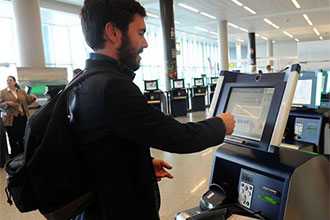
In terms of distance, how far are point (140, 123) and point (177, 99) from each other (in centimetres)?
878

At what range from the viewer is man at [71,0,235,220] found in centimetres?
83

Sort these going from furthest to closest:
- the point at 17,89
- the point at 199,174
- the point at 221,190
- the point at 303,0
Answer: the point at 303,0, the point at 17,89, the point at 199,174, the point at 221,190

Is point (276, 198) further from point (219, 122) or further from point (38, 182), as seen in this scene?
point (38, 182)

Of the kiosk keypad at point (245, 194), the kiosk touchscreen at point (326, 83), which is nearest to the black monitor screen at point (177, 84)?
the kiosk touchscreen at point (326, 83)

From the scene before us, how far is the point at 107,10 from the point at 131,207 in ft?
2.18

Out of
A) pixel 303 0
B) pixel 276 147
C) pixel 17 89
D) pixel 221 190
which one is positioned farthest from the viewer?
pixel 303 0

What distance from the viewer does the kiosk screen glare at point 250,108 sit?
40.1 inches

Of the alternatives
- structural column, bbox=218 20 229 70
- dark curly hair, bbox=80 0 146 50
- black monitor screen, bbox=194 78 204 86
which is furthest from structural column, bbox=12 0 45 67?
structural column, bbox=218 20 229 70

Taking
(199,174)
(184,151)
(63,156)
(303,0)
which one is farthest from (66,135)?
(303,0)

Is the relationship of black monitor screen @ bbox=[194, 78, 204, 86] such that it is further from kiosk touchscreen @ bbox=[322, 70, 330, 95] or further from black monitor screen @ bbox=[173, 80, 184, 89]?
kiosk touchscreen @ bbox=[322, 70, 330, 95]

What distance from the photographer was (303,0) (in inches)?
421

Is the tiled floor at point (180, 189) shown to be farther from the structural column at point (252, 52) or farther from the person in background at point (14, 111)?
the structural column at point (252, 52)

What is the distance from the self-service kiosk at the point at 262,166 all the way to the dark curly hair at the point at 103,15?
540mm

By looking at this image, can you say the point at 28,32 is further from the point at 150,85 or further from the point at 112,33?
the point at 112,33
